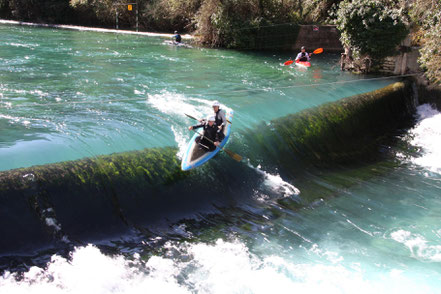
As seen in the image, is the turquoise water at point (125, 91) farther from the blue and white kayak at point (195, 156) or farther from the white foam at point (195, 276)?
the white foam at point (195, 276)

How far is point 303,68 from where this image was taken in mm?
20031

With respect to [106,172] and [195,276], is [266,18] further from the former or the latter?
[195,276]

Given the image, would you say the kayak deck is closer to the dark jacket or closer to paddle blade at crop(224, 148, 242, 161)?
the dark jacket

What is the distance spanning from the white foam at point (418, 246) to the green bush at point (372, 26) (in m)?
11.1

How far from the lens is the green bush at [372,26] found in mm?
16625

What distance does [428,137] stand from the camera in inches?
552

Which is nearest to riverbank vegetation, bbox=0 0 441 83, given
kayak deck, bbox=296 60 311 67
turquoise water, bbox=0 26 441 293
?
kayak deck, bbox=296 60 311 67

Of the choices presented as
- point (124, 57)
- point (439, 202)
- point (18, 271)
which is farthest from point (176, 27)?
point (18, 271)

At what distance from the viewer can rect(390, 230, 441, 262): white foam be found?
758cm

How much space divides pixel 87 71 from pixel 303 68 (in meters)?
10.1

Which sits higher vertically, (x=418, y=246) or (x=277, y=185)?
(x=277, y=185)

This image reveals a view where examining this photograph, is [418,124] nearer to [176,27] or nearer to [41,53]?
[41,53]

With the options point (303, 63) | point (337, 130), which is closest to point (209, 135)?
point (337, 130)

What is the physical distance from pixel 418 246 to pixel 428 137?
7.35 m
